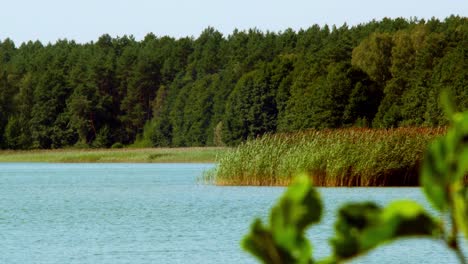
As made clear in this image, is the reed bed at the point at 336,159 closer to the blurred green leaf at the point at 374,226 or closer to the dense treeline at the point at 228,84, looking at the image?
the blurred green leaf at the point at 374,226

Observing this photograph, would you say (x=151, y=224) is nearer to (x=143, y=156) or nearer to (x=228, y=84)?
(x=143, y=156)

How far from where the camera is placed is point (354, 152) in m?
27.8

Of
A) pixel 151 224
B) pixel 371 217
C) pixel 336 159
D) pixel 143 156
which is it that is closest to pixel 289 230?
pixel 371 217

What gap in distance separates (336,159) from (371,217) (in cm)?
2680

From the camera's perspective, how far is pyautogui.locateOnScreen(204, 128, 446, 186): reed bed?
28000mm

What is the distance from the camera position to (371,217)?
112 cm

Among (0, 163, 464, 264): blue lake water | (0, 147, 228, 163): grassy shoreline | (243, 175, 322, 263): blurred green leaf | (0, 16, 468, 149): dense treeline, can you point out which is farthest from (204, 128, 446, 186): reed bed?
(0, 147, 228, 163): grassy shoreline

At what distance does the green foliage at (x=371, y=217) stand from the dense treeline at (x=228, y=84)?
60608 mm

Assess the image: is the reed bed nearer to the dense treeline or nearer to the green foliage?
the green foliage

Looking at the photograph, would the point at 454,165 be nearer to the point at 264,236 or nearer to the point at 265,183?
the point at 264,236

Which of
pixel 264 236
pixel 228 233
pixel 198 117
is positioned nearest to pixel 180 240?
pixel 228 233

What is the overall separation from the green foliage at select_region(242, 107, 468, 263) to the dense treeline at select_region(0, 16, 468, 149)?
199 ft

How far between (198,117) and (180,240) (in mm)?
83023

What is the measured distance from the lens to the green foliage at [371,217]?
3.67 feet
